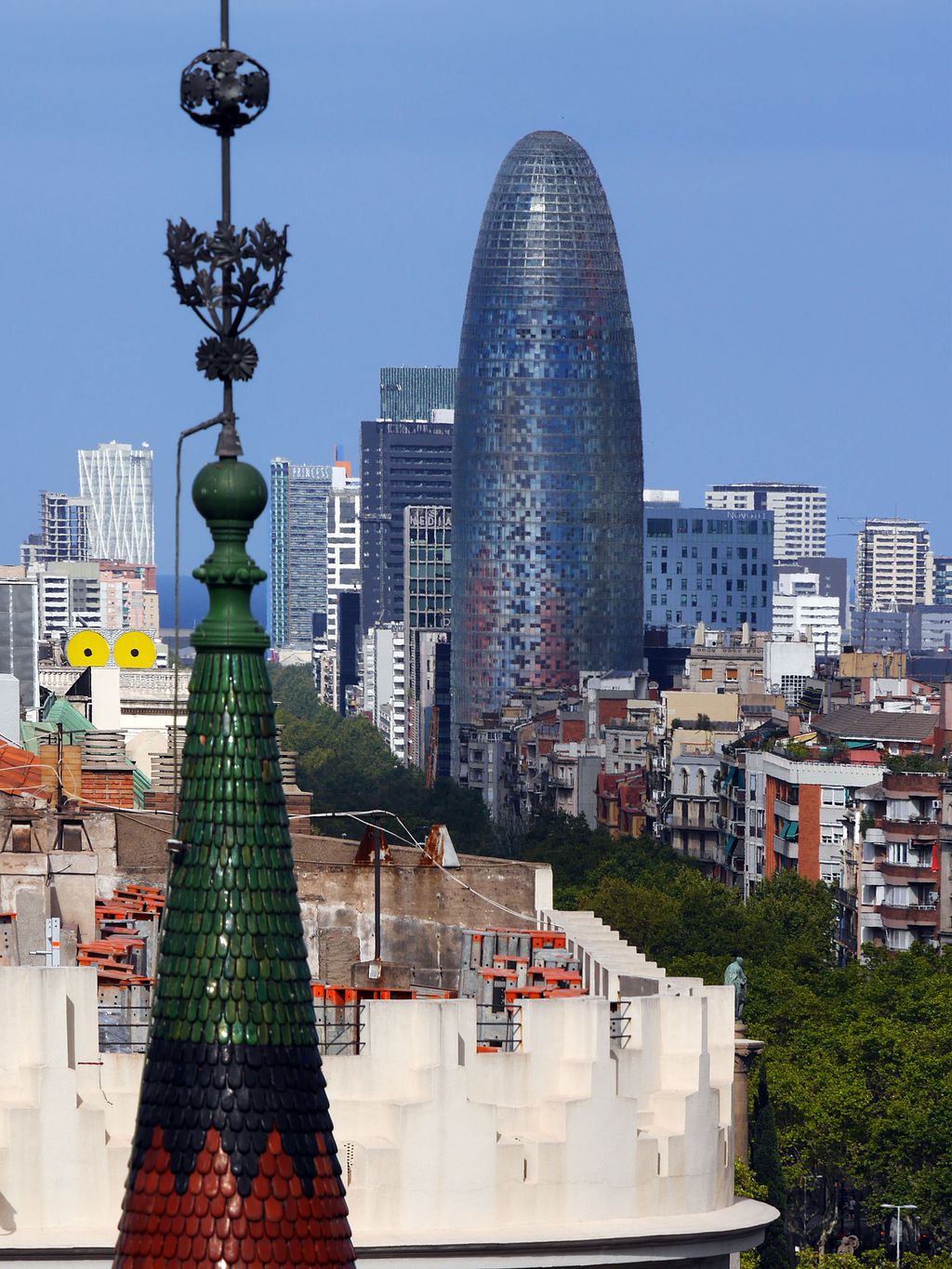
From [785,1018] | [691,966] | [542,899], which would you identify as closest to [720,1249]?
[542,899]

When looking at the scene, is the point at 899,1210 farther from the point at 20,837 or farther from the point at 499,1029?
the point at 499,1029

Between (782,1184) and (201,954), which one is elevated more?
(201,954)

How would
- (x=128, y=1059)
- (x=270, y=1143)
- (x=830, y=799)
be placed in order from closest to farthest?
(x=270, y=1143) → (x=128, y=1059) → (x=830, y=799)

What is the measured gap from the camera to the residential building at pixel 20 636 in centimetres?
12725

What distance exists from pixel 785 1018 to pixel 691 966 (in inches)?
411

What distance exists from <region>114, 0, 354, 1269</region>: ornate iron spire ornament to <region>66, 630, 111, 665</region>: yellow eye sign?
14326cm

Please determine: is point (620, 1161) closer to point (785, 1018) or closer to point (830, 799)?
point (785, 1018)

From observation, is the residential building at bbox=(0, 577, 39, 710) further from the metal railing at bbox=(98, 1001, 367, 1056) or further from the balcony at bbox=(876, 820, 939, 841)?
the metal railing at bbox=(98, 1001, 367, 1056)

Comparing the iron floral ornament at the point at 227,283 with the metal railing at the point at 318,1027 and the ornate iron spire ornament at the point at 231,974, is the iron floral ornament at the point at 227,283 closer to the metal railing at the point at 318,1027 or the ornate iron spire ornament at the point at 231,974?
the ornate iron spire ornament at the point at 231,974

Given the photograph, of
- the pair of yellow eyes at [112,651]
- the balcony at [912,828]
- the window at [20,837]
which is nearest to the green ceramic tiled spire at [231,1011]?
A: the window at [20,837]

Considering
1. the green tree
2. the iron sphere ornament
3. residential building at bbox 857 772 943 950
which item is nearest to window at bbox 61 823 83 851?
the green tree

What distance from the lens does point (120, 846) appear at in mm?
55250

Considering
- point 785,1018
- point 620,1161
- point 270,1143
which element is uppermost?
point 270,1143

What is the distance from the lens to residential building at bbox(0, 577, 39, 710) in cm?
12725
